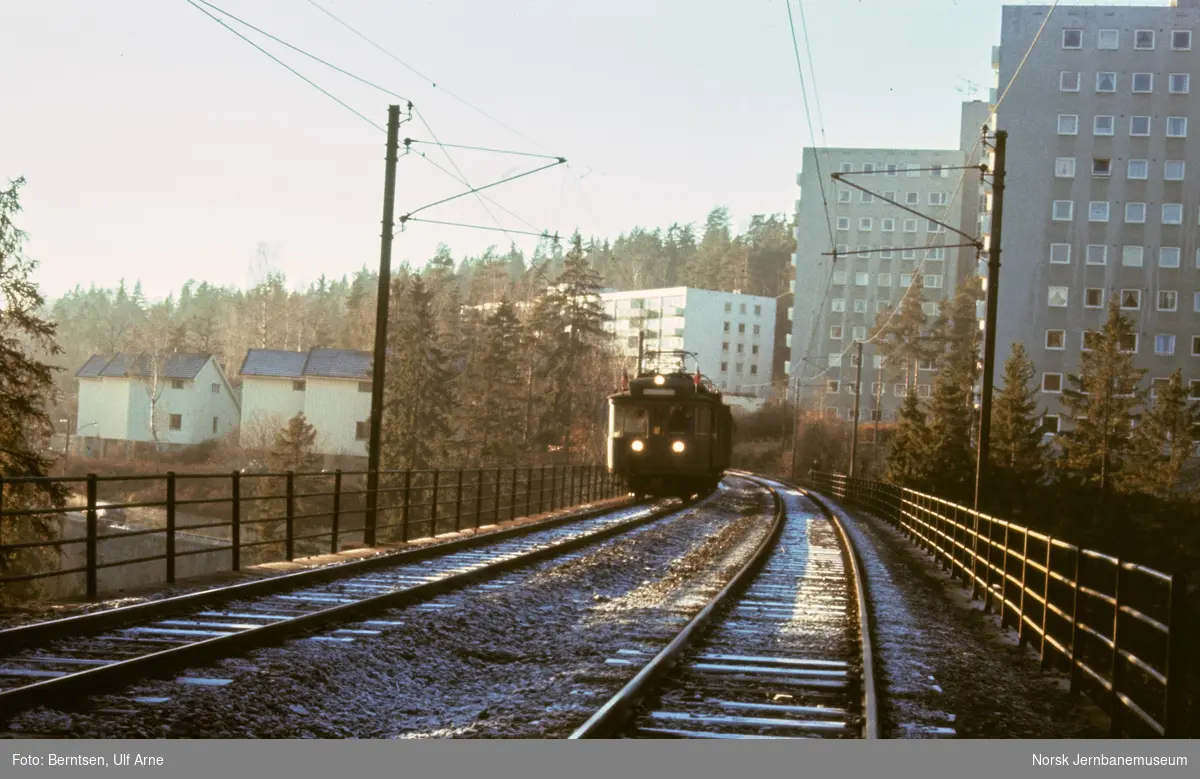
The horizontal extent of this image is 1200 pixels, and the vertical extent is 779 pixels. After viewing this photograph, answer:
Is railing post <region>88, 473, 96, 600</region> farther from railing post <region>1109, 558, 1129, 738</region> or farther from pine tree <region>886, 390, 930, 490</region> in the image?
pine tree <region>886, 390, 930, 490</region>

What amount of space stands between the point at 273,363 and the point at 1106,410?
1866 inches

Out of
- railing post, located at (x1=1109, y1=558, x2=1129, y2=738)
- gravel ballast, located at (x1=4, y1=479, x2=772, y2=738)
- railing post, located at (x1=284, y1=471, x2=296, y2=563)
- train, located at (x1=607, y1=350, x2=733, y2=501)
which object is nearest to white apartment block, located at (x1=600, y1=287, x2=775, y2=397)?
train, located at (x1=607, y1=350, x2=733, y2=501)

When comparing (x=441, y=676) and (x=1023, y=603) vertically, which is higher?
(x=1023, y=603)

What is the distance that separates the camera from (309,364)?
245 ft

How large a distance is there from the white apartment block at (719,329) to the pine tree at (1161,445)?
2406 inches

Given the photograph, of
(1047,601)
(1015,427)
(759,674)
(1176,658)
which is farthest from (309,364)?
(1176,658)

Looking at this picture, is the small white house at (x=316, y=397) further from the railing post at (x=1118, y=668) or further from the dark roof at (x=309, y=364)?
the railing post at (x=1118, y=668)

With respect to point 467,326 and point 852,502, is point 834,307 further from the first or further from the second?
point 852,502

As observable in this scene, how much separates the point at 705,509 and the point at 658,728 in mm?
27031

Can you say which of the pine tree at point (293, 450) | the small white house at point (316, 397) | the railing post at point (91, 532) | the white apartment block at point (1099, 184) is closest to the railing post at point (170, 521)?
the railing post at point (91, 532)

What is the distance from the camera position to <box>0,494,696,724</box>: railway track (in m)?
7.60

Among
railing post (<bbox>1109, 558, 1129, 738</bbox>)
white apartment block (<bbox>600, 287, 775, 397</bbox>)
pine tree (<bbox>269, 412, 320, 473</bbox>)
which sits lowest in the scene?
pine tree (<bbox>269, 412, 320, 473</bbox>)

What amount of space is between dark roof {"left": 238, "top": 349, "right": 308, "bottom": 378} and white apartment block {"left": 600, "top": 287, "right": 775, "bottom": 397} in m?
46.0

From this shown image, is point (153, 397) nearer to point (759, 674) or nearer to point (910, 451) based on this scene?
point (910, 451)
